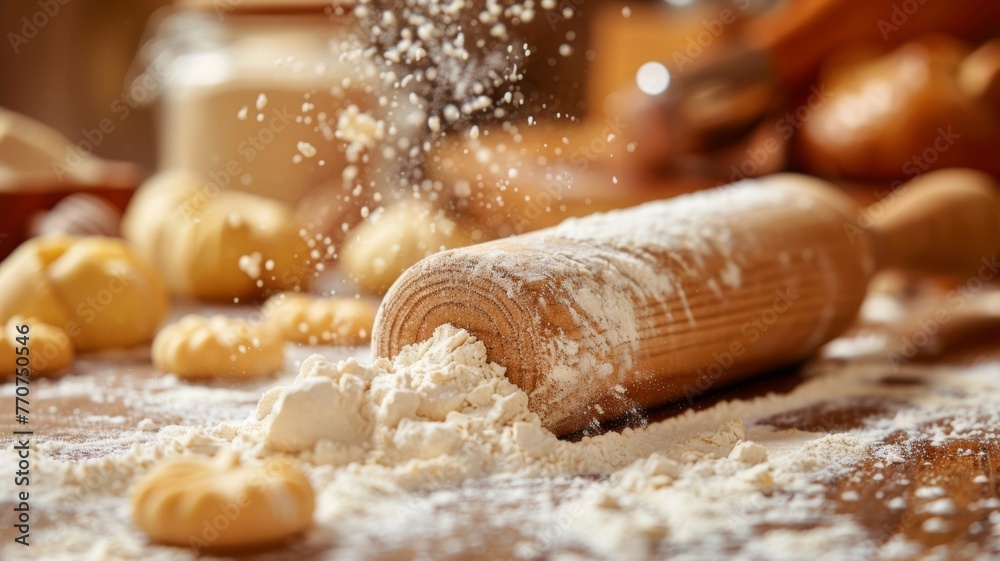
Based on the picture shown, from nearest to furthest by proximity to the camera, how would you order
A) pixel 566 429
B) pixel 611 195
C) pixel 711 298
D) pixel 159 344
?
Result: pixel 566 429 < pixel 711 298 < pixel 159 344 < pixel 611 195

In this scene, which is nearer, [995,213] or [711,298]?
[711,298]

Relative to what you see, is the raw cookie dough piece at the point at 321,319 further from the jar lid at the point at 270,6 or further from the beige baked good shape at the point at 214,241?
the jar lid at the point at 270,6

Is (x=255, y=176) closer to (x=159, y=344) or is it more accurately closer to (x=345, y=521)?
(x=159, y=344)

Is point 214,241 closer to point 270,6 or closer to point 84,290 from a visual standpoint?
point 84,290

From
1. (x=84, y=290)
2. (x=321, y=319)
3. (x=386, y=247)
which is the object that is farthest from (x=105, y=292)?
(x=386, y=247)

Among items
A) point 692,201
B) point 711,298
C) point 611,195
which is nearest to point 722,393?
point 711,298

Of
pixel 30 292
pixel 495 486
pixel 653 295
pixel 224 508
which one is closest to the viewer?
pixel 224 508
